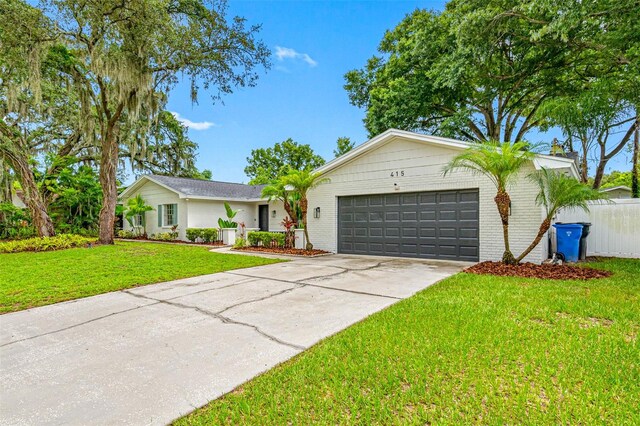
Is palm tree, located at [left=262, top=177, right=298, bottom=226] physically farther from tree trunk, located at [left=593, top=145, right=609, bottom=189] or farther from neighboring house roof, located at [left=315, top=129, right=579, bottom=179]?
tree trunk, located at [left=593, top=145, right=609, bottom=189]

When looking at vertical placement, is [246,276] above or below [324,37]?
below

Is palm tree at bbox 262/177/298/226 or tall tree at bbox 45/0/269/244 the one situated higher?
tall tree at bbox 45/0/269/244

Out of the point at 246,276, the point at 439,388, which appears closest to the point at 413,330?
the point at 439,388

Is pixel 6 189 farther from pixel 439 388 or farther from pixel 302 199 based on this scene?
pixel 439 388

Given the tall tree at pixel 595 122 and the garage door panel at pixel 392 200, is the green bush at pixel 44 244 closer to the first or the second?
the garage door panel at pixel 392 200

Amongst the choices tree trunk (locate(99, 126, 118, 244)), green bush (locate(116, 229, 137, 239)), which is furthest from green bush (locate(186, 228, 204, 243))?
green bush (locate(116, 229, 137, 239))

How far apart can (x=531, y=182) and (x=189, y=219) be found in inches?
579

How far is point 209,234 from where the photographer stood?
15.6 metres

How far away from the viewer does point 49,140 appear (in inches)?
715

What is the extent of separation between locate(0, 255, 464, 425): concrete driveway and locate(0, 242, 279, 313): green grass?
63 centimetres

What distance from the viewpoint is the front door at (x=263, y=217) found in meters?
18.7

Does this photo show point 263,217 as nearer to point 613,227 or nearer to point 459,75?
point 459,75

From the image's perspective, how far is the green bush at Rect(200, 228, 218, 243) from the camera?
51.1 feet

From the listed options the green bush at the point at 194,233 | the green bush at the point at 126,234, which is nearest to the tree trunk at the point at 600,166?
the green bush at the point at 194,233
